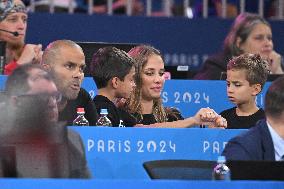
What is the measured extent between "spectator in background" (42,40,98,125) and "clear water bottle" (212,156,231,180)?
181 centimetres

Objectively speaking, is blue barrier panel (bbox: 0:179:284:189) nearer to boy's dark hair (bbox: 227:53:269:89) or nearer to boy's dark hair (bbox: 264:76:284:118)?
boy's dark hair (bbox: 264:76:284:118)

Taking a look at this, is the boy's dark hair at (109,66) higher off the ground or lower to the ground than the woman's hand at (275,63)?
higher

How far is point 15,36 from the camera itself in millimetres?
A: 9844

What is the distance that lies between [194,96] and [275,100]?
8.27 ft

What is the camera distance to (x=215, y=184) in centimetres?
488

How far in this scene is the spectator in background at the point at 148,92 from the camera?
8633 mm

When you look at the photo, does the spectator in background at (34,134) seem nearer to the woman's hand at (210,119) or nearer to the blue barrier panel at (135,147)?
the blue barrier panel at (135,147)

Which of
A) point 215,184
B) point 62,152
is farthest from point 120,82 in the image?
point 215,184

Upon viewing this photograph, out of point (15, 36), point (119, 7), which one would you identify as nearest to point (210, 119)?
point (15, 36)

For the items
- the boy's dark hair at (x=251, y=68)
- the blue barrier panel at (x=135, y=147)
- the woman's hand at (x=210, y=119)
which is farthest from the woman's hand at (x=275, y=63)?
the blue barrier panel at (x=135, y=147)

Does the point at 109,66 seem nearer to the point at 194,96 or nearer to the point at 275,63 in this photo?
the point at 194,96

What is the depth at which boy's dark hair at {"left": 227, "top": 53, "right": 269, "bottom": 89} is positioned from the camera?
8672 mm

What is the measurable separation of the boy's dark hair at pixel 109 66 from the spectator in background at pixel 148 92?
30 centimetres

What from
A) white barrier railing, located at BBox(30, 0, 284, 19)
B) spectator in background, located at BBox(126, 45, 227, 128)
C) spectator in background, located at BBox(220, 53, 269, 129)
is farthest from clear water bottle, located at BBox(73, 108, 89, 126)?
white barrier railing, located at BBox(30, 0, 284, 19)
